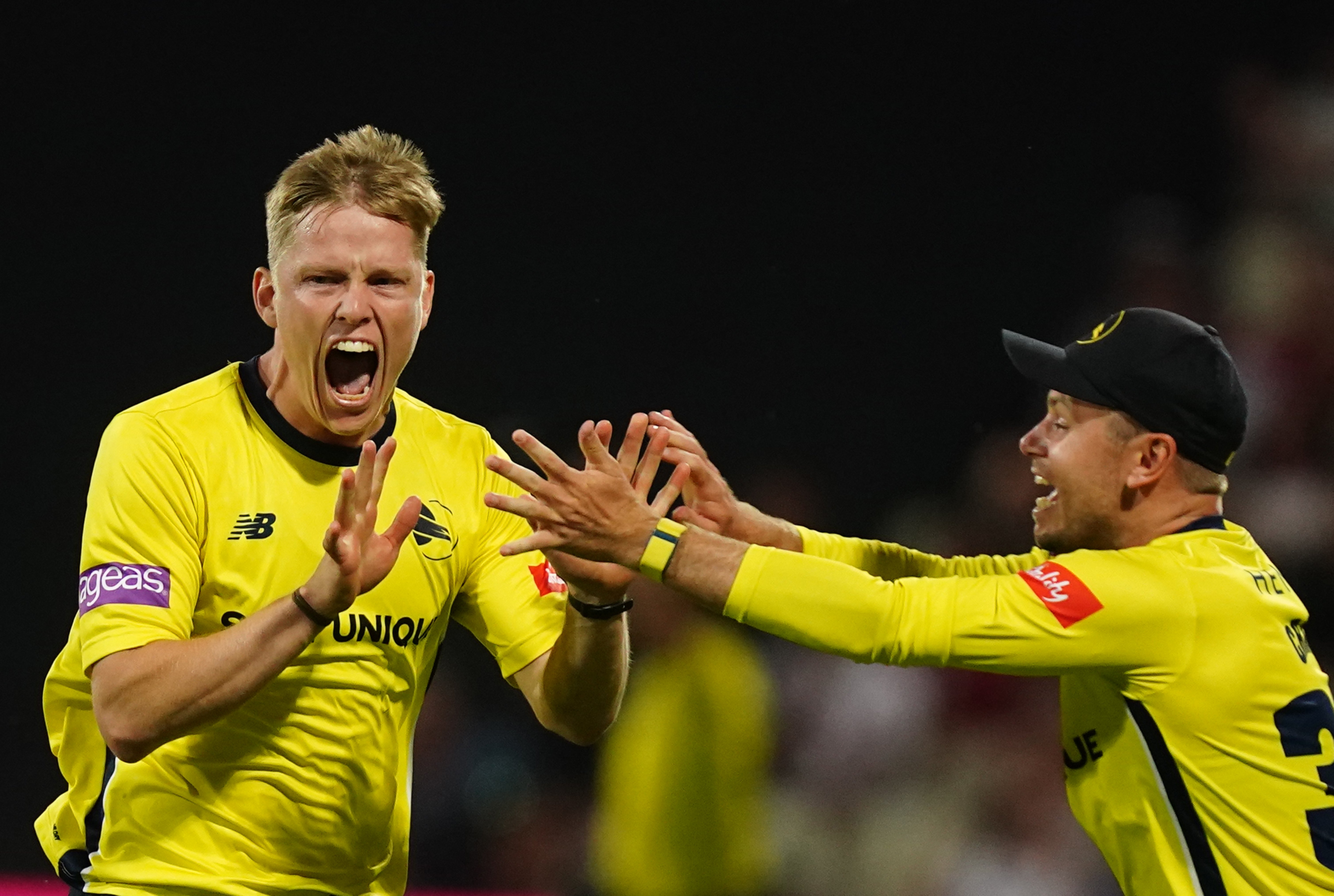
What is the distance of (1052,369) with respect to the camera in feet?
9.91

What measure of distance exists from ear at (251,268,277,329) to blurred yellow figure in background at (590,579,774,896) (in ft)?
8.98

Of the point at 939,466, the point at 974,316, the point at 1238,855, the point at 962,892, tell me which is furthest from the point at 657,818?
the point at 1238,855

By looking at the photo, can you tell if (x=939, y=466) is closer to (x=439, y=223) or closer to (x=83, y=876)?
(x=439, y=223)

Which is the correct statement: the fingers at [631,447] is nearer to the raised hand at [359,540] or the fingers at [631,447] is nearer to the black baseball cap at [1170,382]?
the raised hand at [359,540]

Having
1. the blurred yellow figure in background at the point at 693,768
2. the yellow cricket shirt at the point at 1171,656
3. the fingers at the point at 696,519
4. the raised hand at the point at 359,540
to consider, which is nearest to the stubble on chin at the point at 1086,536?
the yellow cricket shirt at the point at 1171,656

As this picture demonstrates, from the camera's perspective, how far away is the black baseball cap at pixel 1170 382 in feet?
9.30

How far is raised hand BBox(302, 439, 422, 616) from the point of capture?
2.47 metres

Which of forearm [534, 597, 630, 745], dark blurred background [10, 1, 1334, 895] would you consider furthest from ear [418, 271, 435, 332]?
dark blurred background [10, 1, 1334, 895]

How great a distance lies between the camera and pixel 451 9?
6.64m

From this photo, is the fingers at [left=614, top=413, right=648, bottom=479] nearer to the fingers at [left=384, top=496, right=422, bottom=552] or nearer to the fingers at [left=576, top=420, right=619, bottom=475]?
the fingers at [left=576, top=420, right=619, bottom=475]

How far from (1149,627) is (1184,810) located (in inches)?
13.7

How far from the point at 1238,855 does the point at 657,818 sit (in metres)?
2.95

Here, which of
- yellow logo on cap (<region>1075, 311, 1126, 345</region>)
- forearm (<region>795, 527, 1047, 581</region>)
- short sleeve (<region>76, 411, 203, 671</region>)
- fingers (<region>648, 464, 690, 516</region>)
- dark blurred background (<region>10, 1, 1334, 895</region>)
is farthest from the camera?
dark blurred background (<region>10, 1, 1334, 895</region>)

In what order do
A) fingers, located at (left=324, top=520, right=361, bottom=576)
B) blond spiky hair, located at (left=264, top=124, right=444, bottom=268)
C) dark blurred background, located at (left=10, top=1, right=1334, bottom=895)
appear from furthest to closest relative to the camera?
1. dark blurred background, located at (left=10, top=1, right=1334, bottom=895)
2. blond spiky hair, located at (left=264, top=124, right=444, bottom=268)
3. fingers, located at (left=324, top=520, right=361, bottom=576)
